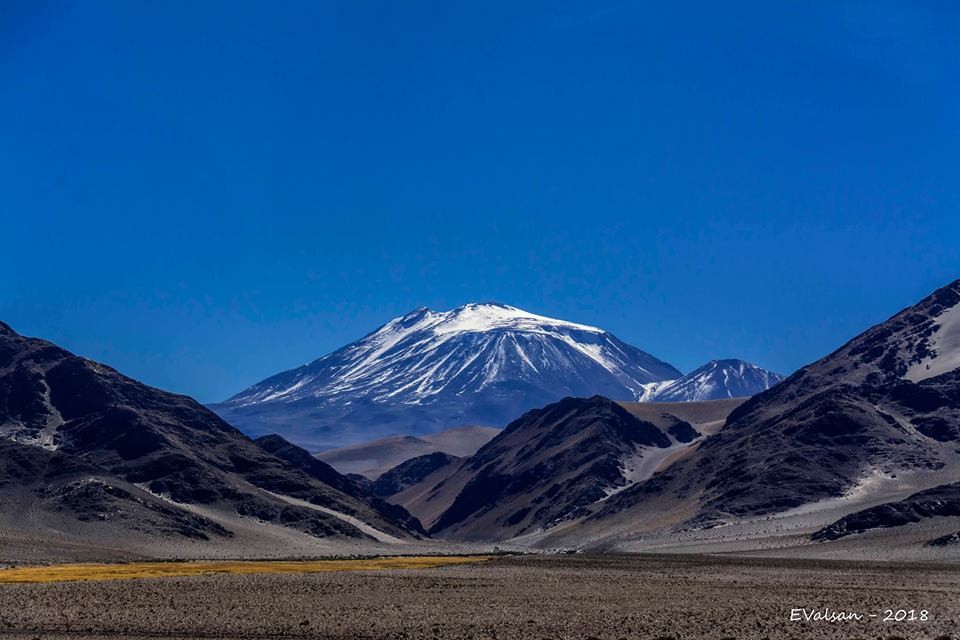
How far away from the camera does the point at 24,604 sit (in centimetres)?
6881

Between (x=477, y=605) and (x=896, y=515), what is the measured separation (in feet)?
408

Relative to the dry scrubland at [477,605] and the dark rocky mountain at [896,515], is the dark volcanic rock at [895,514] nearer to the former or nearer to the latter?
the dark rocky mountain at [896,515]

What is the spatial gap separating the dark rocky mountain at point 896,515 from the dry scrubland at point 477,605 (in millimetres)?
70732

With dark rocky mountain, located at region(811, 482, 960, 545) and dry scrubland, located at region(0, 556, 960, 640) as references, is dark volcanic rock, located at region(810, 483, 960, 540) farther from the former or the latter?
dry scrubland, located at region(0, 556, 960, 640)

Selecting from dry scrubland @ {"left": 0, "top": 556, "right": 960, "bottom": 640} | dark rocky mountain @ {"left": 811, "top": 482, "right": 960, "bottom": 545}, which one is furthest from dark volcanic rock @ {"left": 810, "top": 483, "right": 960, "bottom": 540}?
dry scrubland @ {"left": 0, "top": 556, "right": 960, "bottom": 640}

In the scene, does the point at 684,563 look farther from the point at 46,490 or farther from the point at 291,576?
the point at 46,490

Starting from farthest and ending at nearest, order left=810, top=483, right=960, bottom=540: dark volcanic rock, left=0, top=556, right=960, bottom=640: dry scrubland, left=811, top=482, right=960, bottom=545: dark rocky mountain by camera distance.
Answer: left=810, top=483, right=960, bottom=540: dark volcanic rock, left=811, top=482, right=960, bottom=545: dark rocky mountain, left=0, top=556, right=960, bottom=640: dry scrubland

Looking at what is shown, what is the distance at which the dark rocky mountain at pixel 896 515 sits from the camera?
175250 millimetres

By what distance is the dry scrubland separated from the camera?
189ft

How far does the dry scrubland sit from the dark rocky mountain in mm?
70732

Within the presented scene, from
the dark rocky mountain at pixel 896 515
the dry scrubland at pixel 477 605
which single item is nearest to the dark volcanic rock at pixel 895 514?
the dark rocky mountain at pixel 896 515

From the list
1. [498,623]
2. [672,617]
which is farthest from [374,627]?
[672,617]

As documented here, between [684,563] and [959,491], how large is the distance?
7291cm

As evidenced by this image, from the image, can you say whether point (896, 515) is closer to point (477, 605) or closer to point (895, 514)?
point (895, 514)
